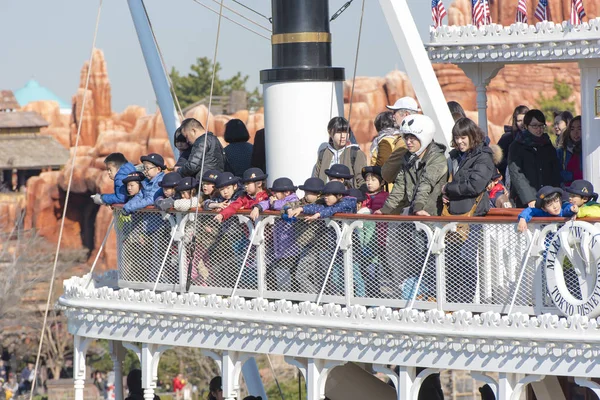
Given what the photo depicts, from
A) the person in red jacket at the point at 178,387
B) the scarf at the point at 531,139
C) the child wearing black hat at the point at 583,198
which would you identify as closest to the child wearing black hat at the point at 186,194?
the scarf at the point at 531,139

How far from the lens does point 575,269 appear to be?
32.6 feet

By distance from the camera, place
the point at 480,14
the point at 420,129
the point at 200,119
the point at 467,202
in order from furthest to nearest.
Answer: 1. the point at 200,119
2. the point at 480,14
3. the point at 420,129
4. the point at 467,202

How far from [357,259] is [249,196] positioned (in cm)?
142

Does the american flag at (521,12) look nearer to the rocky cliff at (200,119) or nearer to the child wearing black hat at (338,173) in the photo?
the child wearing black hat at (338,173)

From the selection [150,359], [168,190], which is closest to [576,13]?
[168,190]

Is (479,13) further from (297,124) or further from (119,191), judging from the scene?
(119,191)

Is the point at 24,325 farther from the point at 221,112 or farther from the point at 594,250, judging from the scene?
the point at 594,250

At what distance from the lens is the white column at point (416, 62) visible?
41.0 ft

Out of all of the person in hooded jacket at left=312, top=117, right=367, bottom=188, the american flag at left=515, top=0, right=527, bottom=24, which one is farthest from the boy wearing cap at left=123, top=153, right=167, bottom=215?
the american flag at left=515, top=0, right=527, bottom=24

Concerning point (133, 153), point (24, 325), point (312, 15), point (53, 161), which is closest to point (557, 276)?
point (312, 15)

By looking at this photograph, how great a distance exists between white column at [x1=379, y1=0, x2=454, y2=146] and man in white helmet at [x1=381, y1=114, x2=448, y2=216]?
4.82 ft

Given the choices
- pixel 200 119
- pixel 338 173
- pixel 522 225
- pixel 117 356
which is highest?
pixel 200 119

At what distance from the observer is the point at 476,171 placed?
34.5 ft

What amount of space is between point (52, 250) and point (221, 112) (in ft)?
56.9
